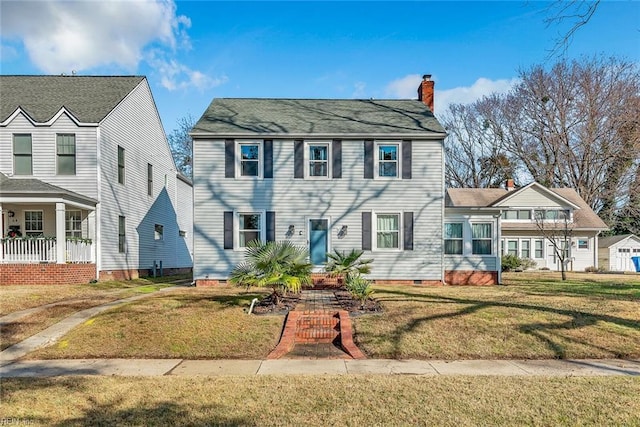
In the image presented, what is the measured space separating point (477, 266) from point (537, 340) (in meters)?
9.34

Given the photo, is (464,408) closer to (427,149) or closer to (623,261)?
(427,149)

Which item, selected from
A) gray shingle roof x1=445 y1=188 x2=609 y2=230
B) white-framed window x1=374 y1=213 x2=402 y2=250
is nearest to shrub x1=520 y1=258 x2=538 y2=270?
gray shingle roof x1=445 y1=188 x2=609 y2=230

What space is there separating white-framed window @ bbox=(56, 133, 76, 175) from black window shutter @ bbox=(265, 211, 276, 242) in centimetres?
800

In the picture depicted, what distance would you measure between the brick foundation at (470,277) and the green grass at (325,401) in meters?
11.0

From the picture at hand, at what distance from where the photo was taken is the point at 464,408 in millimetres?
4719

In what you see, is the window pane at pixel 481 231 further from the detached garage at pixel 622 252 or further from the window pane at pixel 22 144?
the detached garage at pixel 622 252

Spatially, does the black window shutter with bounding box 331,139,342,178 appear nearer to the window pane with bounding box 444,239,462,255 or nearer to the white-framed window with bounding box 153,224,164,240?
the window pane with bounding box 444,239,462,255

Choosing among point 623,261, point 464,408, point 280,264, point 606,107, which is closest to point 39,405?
point 464,408

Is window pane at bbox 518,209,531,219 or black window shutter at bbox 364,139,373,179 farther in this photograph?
window pane at bbox 518,209,531,219

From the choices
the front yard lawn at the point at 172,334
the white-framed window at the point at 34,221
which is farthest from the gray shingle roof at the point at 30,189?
the front yard lawn at the point at 172,334

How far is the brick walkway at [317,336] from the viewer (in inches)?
294

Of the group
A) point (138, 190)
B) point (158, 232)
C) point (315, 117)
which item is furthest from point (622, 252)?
point (138, 190)

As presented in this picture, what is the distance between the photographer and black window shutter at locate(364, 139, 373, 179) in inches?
642

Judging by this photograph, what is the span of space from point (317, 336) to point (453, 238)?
10364 millimetres
